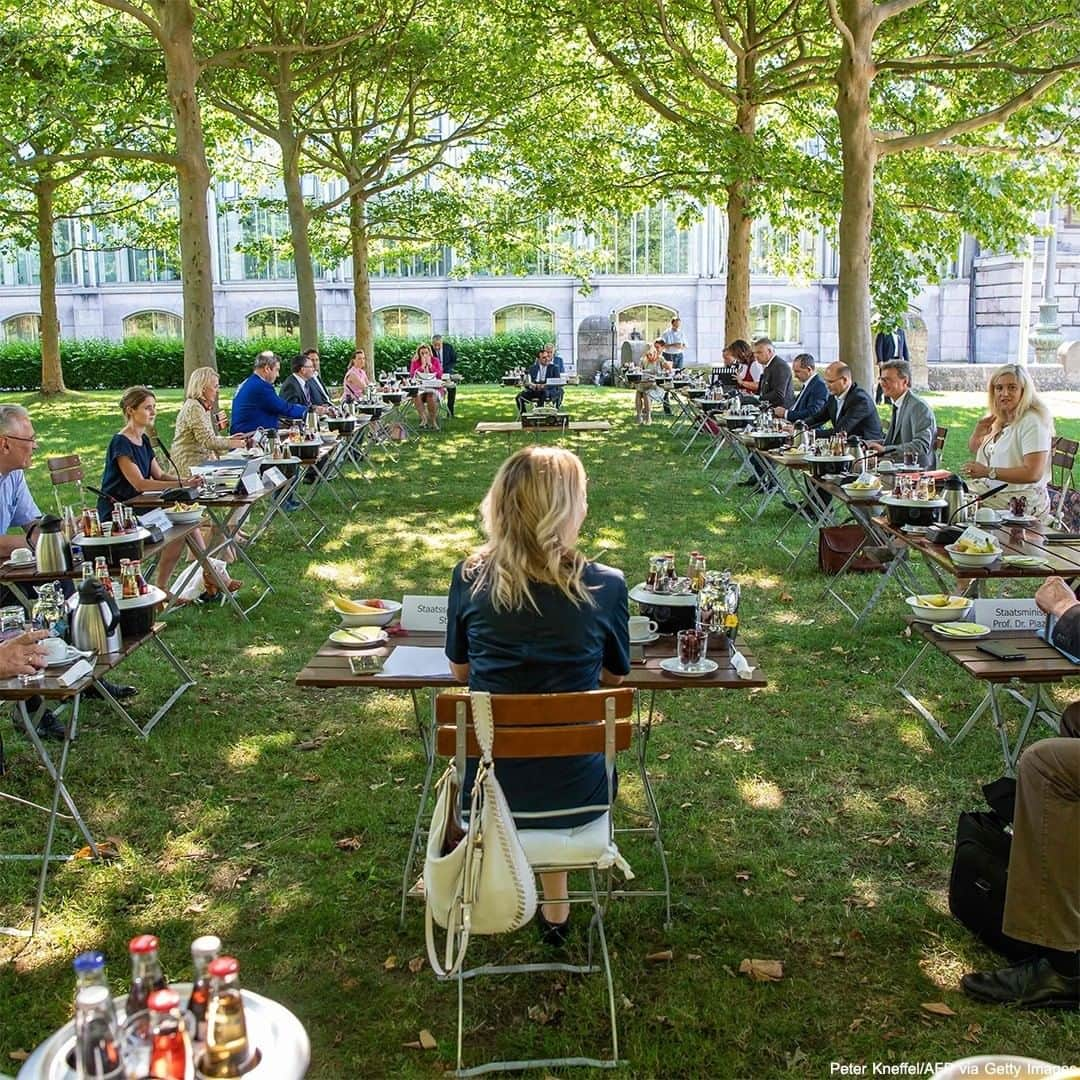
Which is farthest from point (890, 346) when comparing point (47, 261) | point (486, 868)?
point (486, 868)

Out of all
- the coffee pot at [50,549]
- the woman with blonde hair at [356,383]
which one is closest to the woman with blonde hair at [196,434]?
the coffee pot at [50,549]

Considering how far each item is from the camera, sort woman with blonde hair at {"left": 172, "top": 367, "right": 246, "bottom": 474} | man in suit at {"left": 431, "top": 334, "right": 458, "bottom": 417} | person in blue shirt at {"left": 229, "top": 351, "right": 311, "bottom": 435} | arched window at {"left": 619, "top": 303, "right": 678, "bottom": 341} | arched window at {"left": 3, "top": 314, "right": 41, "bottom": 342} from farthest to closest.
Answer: arched window at {"left": 3, "top": 314, "right": 41, "bottom": 342}
arched window at {"left": 619, "top": 303, "right": 678, "bottom": 341}
man in suit at {"left": 431, "top": 334, "right": 458, "bottom": 417}
person in blue shirt at {"left": 229, "top": 351, "right": 311, "bottom": 435}
woman with blonde hair at {"left": 172, "top": 367, "right": 246, "bottom": 474}

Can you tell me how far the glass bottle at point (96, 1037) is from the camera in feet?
6.36

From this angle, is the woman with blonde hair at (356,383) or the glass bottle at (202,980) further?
the woman with blonde hair at (356,383)

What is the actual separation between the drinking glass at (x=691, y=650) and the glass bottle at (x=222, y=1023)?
7.76 ft

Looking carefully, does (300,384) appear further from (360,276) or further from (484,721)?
(484,721)

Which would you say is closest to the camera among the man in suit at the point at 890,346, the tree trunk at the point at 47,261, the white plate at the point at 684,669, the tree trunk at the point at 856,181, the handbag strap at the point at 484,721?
the handbag strap at the point at 484,721

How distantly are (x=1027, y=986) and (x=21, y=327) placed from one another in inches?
1681

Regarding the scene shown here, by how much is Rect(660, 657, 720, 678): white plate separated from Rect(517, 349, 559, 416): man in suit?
1589 cm

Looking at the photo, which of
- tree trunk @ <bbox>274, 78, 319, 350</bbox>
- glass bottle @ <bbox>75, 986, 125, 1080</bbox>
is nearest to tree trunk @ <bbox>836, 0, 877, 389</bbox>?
tree trunk @ <bbox>274, 78, 319, 350</bbox>

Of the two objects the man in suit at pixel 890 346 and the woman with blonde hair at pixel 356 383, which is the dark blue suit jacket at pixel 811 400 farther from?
the man in suit at pixel 890 346

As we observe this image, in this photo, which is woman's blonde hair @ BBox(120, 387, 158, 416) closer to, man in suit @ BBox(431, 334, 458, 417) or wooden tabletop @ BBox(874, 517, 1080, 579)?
wooden tabletop @ BBox(874, 517, 1080, 579)

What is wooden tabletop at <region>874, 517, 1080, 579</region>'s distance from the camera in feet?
18.5

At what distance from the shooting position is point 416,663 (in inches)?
167
